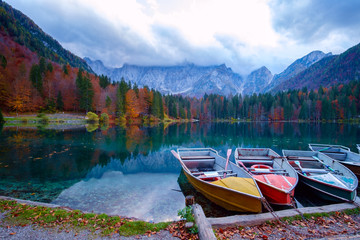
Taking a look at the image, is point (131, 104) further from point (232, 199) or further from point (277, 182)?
point (232, 199)

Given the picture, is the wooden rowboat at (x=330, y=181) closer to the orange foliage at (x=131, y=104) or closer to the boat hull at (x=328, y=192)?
the boat hull at (x=328, y=192)

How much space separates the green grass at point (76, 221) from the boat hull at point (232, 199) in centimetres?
308

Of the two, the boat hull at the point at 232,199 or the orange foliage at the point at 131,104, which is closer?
the boat hull at the point at 232,199

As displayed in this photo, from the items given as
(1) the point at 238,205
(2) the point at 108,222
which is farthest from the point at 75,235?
(1) the point at 238,205

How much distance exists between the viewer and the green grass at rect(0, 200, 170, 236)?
5926mm

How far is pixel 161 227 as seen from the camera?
20.2 feet

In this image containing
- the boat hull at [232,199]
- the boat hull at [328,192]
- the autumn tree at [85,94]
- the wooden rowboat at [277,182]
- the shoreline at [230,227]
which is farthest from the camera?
the autumn tree at [85,94]

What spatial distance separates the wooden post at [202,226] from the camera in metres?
5.03

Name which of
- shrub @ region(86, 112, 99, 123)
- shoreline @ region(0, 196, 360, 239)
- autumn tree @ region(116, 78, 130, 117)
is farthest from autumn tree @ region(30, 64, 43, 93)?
shoreline @ region(0, 196, 360, 239)

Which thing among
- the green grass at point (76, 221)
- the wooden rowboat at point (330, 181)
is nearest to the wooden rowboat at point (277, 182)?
the wooden rowboat at point (330, 181)

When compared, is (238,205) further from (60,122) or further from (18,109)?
(18,109)

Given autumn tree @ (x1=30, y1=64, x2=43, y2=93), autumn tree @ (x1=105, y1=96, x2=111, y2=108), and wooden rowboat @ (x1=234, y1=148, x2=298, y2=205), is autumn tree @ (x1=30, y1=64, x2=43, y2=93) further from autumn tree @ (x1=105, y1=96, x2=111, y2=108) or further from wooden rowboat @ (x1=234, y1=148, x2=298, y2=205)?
wooden rowboat @ (x1=234, y1=148, x2=298, y2=205)

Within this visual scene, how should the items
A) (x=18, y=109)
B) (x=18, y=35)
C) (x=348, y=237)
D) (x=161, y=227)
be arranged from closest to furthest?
(x=348, y=237)
(x=161, y=227)
(x=18, y=109)
(x=18, y=35)

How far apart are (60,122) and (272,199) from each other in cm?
7868
